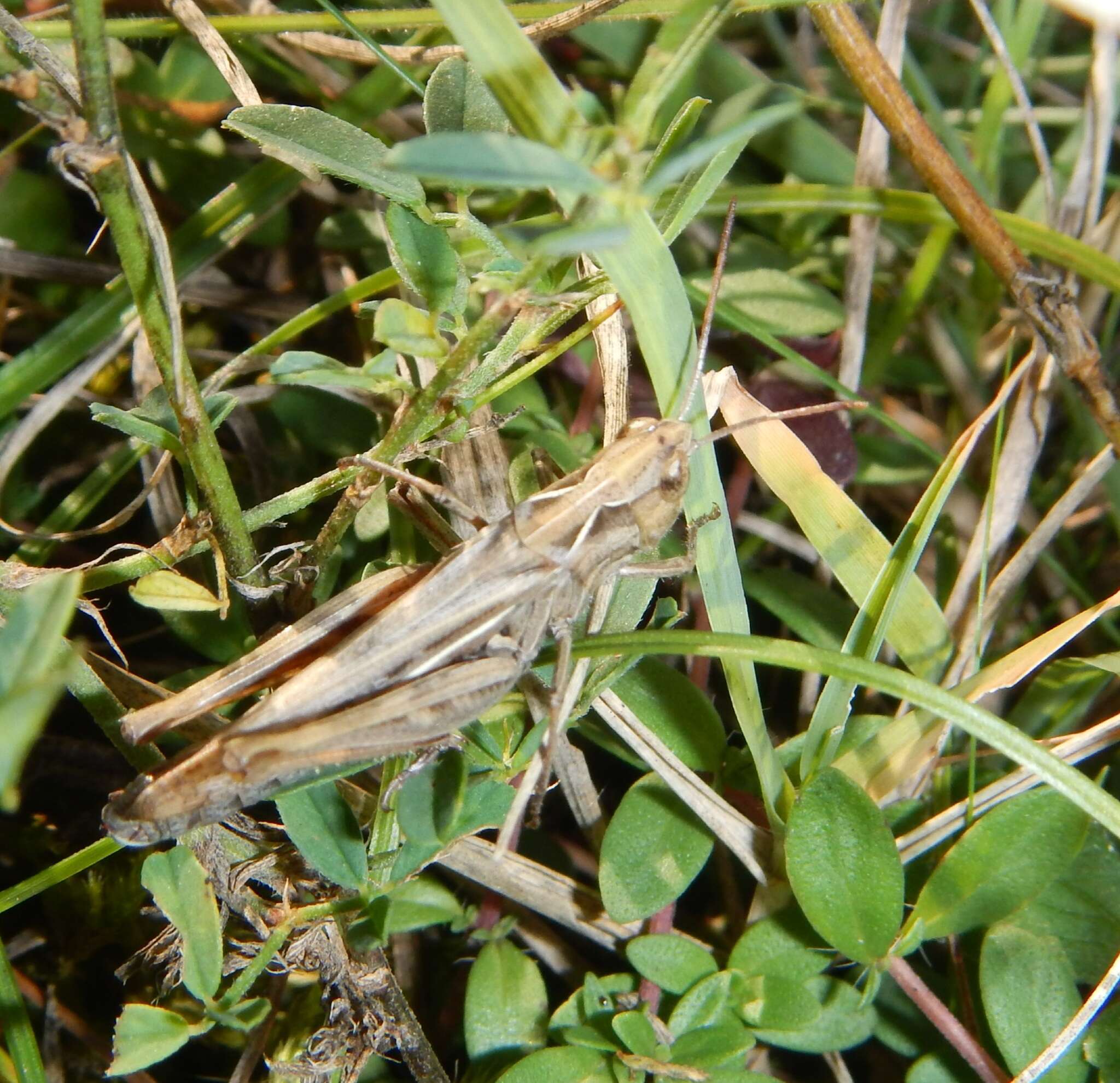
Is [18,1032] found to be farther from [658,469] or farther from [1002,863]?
[1002,863]

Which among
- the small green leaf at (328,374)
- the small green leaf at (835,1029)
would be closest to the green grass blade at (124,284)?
the small green leaf at (328,374)

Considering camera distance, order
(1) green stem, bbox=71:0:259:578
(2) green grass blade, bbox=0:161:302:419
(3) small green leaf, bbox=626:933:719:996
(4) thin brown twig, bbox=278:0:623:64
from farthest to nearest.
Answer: (2) green grass blade, bbox=0:161:302:419 → (4) thin brown twig, bbox=278:0:623:64 → (3) small green leaf, bbox=626:933:719:996 → (1) green stem, bbox=71:0:259:578

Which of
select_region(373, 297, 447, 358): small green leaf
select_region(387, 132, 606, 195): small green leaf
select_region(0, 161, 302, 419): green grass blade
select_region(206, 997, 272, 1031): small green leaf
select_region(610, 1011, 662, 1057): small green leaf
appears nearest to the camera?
select_region(387, 132, 606, 195): small green leaf

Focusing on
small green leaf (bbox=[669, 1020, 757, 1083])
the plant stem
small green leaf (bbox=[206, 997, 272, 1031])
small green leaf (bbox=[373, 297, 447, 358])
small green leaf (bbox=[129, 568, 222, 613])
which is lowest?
the plant stem

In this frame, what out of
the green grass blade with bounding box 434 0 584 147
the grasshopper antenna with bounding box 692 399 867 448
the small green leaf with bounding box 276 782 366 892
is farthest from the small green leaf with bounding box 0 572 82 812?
the grasshopper antenna with bounding box 692 399 867 448

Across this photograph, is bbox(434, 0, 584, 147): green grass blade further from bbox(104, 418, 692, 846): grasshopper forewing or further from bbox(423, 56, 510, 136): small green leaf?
bbox(104, 418, 692, 846): grasshopper forewing

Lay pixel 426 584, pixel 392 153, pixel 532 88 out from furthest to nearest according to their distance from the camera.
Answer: pixel 426 584
pixel 532 88
pixel 392 153

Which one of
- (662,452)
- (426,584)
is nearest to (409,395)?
(426,584)

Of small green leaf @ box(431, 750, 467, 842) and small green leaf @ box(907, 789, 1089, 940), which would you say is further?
small green leaf @ box(907, 789, 1089, 940)

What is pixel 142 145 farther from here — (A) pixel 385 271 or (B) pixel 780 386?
(B) pixel 780 386
